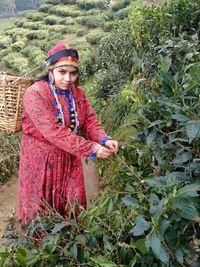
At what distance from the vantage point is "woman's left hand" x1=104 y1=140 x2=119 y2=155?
219cm

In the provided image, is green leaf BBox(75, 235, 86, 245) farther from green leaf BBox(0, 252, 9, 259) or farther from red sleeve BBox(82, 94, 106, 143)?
red sleeve BBox(82, 94, 106, 143)

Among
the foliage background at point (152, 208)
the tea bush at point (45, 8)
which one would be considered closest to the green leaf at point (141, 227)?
the foliage background at point (152, 208)

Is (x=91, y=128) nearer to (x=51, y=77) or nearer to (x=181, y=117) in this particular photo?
(x=51, y=77)

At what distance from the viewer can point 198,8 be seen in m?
3.64

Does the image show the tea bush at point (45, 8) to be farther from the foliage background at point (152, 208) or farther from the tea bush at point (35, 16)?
the foliage background at point (152, 208)

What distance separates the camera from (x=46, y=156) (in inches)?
101

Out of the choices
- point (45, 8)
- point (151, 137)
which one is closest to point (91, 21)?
point (45, 8)

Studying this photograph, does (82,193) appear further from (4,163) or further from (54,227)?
(4,163)

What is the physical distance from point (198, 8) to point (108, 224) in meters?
2.73

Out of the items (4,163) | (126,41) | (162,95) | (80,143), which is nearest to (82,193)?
(80,143)

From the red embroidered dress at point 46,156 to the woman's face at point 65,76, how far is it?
0.08 m

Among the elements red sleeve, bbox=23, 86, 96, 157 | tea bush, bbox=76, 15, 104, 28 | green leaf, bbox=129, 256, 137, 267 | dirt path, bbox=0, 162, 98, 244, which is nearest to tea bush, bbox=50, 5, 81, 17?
tea bush, bbox=76, 15, 104, 28

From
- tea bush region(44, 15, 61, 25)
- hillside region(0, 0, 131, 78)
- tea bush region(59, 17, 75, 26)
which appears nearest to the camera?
hillside region(0, 0, 131, 78)

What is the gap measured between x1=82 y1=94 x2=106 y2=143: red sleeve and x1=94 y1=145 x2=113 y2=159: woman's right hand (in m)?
0.31
